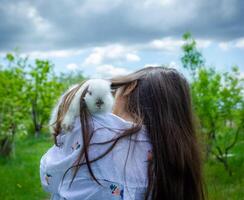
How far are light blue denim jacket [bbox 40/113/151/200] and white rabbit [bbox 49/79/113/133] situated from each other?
4 centimetres

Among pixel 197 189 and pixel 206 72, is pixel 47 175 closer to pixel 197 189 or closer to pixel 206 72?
pixel 197 189

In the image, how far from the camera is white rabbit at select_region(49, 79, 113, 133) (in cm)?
212

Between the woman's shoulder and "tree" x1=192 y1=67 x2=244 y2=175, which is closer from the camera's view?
the woman's shoulder

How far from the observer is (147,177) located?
2121 millimetres

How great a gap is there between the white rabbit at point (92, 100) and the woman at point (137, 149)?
0.04m

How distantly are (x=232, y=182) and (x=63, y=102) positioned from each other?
15.2ft

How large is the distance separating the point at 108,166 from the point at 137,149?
6.3 inches

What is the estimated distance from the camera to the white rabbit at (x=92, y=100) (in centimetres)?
212

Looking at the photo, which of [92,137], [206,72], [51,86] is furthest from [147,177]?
[51,86]

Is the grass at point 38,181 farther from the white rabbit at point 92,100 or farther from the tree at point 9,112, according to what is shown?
the white rabbit at point 92,100

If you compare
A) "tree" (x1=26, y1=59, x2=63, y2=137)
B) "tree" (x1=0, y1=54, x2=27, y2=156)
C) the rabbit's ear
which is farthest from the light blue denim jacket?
"tree" (x1=26, y1=59, x2=63, y2=137)

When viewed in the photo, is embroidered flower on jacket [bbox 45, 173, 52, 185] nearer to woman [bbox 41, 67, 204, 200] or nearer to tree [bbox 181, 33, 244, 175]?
woman [bbox 41, 67, 204, 200]

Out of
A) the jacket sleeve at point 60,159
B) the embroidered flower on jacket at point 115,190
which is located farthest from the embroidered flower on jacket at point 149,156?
the jacket sleeve at point 60,159

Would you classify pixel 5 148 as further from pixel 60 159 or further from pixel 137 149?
pixel 137 149
